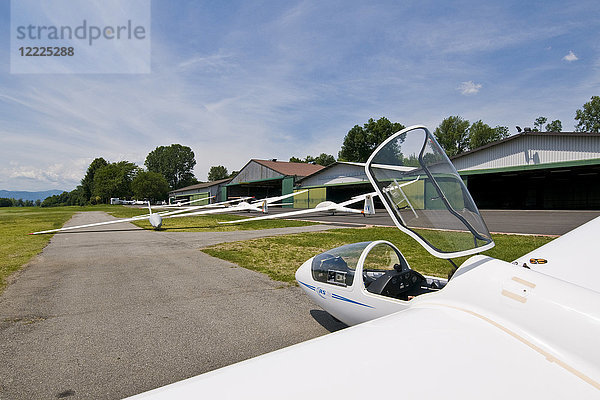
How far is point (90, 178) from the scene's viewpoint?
118812 millimetres

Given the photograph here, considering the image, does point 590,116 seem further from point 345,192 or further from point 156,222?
point 156,222

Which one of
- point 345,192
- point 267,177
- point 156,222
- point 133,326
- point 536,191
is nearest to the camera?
point 133,326

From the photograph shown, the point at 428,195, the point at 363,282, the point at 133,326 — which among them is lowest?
the point at 133,326

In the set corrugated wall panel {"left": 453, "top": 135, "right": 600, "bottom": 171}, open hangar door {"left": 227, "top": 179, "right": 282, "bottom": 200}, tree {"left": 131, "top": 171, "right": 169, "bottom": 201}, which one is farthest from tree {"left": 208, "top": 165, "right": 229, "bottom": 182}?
corrugated wall panel {"left": 453, "top": 135, "right": 600, "bottom": 171}

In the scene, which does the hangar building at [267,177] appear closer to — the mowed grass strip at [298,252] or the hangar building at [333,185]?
the hangar building at [333,185]

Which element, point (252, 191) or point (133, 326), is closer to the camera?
point (133, 326)

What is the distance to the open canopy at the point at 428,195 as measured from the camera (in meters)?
3.07

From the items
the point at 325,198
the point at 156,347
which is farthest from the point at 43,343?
the point at 325,198

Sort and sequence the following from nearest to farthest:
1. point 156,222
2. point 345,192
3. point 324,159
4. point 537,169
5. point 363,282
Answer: point 363,282 → point 156,222 → point 537,169 → point 345,192 → point 324,159

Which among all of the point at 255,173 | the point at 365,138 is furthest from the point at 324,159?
the point at 255,173

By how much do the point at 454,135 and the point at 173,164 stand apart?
304 ft

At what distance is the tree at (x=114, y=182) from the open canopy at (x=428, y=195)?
111293 mm

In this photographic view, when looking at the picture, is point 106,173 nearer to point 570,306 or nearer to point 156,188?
point 156,188

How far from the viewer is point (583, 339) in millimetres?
1885
